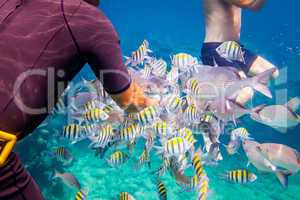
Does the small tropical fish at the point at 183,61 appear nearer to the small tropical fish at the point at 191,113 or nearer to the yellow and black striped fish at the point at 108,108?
the small tropical fish at the point at 191,113

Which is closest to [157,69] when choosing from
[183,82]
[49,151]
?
[183,82]

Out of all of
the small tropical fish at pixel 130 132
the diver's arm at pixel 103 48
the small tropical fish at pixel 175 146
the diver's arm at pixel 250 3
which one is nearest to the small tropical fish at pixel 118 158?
the small tropical fish at pixel 130 132

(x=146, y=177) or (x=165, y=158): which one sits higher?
(x=165, y=158)

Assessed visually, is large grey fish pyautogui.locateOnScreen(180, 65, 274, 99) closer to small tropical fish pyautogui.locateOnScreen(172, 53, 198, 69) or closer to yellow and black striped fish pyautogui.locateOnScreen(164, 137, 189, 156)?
yellow and black striped fish pyautogui.locateOnScreen(164, 137, 189, 156)

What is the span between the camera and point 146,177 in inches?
438

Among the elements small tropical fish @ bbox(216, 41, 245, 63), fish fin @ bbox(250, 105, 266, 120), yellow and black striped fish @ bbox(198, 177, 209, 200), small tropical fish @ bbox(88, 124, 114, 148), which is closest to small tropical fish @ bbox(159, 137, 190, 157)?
yellow and black striped fish @ bbox(198, 177, 209, 200)

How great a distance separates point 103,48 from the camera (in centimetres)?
207

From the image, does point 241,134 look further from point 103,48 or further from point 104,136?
point 103,48

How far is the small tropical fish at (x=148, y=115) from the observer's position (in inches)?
170

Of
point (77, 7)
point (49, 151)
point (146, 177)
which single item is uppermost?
point (77, 7)

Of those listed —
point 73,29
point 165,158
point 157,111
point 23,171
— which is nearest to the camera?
point 73,29

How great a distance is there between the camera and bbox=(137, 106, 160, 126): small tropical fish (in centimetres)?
433

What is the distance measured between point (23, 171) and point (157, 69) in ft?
13.2

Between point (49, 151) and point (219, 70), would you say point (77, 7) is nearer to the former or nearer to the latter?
point (219, 70)
